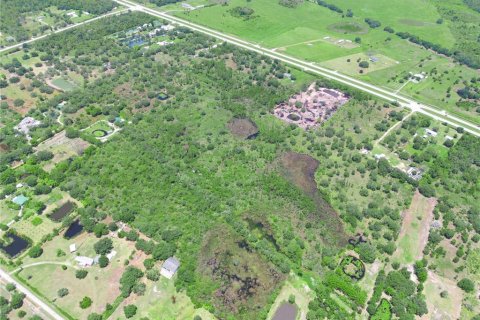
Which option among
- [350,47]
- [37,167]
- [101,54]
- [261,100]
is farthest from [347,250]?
[101,54]

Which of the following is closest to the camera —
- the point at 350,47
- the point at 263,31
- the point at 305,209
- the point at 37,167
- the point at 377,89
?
the point at 305,209

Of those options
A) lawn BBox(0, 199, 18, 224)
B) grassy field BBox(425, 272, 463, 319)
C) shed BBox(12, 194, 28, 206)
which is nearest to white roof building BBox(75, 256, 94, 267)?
lawn BBox(0, 199, 18, 224)

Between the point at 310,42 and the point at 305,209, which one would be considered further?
the point at 310,42

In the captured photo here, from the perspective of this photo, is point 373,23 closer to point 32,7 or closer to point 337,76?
point 337,76

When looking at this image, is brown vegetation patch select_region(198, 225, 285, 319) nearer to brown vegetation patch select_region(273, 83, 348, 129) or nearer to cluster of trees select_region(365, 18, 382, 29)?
brown vegetation patch select_region(273, 83, 348, 129)

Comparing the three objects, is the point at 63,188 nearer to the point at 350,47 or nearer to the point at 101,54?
the point at 101,54

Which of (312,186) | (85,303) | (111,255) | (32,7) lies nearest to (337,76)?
(312,186)
